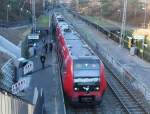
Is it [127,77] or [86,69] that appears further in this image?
[127,77]

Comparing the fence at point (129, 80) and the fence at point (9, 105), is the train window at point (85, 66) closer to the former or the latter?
the fence at point (129, 80)

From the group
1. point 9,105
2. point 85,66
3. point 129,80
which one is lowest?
point 129,80

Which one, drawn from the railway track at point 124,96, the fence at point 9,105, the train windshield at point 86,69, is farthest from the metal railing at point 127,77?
the fence at point 9,105

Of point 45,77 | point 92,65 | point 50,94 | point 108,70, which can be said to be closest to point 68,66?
point 92,65

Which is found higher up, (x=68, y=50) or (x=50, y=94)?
(x=68, y=50)

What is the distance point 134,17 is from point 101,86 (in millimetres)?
59241

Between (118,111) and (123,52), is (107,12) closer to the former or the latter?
(123,52)

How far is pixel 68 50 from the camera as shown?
82.1 ft

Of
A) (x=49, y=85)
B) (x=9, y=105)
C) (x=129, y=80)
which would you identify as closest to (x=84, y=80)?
(x=49, y=85)

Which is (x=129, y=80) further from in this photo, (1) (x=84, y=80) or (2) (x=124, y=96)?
(1) (x=84, y=80)

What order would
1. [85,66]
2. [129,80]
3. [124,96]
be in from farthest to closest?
1. [129,80]
2. [124,96]
3. [85,66]

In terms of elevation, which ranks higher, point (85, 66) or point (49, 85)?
point (85, 66)

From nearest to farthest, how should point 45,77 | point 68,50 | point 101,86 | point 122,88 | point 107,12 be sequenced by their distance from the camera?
point 101,86 → point 68,50 → point 122,88 → point 45,77 → point 107,12

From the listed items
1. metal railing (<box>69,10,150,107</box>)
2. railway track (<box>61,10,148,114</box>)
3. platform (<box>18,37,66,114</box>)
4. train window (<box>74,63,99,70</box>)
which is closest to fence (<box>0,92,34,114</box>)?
platform (<box>18,37,66,114</box>)
